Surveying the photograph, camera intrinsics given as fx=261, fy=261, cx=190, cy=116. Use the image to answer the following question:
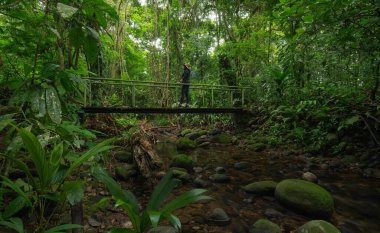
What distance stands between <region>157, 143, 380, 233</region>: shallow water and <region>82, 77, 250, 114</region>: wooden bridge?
8.35ft

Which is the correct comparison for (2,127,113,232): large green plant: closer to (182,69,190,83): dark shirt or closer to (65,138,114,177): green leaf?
(65,138,114,177): green leaf

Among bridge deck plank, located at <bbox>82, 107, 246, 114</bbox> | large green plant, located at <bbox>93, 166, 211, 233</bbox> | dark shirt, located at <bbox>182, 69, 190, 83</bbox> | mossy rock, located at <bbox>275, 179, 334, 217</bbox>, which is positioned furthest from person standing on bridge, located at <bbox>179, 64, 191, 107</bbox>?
large green plant, located at <bbox>93, 166, 211, 233</bbox>

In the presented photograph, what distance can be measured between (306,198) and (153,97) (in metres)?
9.28

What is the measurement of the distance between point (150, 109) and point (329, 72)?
6164 mm

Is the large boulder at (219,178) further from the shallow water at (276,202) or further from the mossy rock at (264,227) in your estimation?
the mossy rock at (264,227)

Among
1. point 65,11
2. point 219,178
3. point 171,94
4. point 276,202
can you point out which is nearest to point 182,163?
point 219,178

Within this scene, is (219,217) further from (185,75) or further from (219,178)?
(185,75)

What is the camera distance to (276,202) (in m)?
4.35

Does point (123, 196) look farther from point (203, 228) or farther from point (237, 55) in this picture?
point (237, 55)

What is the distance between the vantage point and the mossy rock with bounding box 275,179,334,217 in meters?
3.79

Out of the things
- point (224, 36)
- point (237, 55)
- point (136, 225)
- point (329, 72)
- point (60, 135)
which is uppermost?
point (224, 36)

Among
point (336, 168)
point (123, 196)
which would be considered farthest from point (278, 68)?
point (123, 196)

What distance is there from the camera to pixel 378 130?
6184 mm

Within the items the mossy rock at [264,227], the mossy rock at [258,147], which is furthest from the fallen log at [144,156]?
the mossy rock at [258,147]
